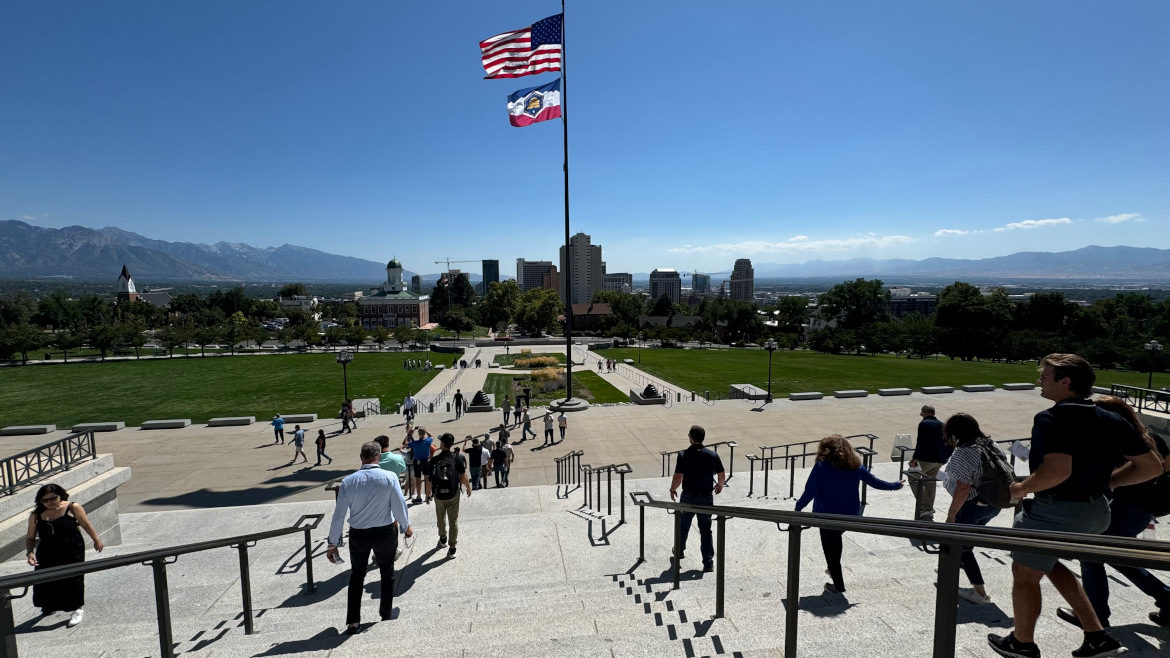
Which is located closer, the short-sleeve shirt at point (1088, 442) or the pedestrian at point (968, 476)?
the short-sleeve shirt at point (1088, 442)

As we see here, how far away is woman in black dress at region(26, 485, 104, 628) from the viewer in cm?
530

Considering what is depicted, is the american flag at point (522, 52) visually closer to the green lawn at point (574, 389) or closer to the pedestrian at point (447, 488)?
the pedestrian at point (447, 488)

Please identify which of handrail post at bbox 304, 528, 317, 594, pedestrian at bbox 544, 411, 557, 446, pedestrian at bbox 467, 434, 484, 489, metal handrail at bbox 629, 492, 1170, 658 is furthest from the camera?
pedestrian at bbox 544, 411, 557, 446

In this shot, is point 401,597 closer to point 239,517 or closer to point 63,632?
point 63,632

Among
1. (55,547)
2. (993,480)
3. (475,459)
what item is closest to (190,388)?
(475,459)

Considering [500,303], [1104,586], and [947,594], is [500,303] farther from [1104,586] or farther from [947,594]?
[947,594]

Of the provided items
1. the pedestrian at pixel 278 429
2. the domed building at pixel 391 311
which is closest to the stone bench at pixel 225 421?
the pedestrian at pixel 278 429

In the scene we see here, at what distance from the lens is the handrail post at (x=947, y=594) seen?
230 centimetres

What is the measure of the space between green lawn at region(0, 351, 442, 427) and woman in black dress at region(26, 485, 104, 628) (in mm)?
22981

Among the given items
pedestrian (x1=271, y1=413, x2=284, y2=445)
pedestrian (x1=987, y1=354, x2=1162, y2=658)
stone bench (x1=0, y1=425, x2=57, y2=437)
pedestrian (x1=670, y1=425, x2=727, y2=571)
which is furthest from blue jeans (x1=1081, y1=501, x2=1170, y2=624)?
stone bench (x1=0, y1=425, x2=57, y2=437)

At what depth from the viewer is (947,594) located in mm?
2326

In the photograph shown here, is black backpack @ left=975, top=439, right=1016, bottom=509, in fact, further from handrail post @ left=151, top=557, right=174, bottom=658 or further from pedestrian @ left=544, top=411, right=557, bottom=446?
pedestrian @ left=544, top=411, right=557, bottom=446

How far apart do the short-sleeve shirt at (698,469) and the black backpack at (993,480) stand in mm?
2588

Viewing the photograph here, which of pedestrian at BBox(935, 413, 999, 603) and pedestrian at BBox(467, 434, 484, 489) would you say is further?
pedestrian at BBox(467, 434, 484, 489)
